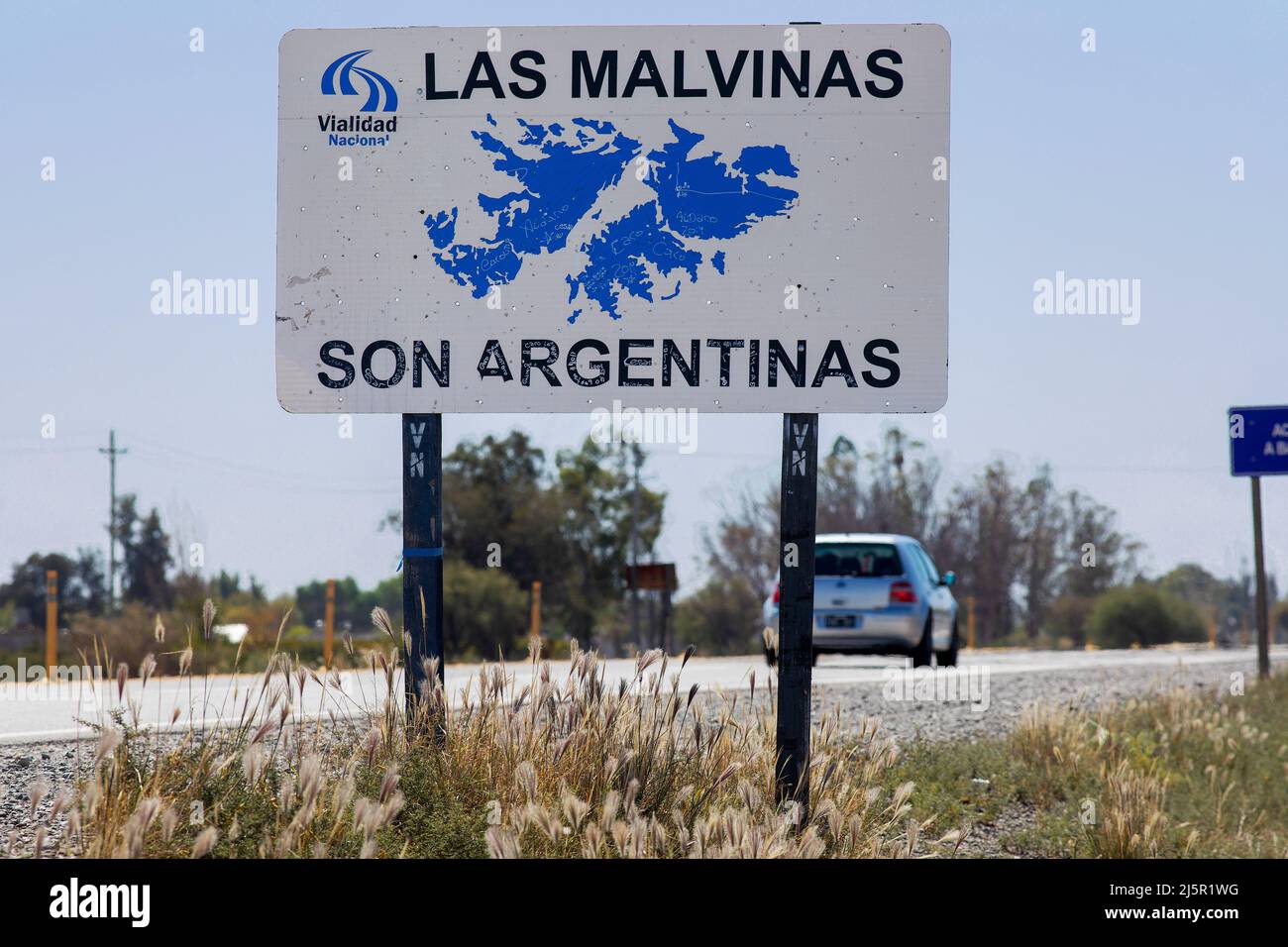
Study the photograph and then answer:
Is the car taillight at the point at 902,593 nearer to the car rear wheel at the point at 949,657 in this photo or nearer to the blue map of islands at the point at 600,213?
the car rear wheel at the point at 949,657

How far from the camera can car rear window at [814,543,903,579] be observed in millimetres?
18656

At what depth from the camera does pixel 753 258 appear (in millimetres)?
7148

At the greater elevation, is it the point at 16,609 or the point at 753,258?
the point at 753,258

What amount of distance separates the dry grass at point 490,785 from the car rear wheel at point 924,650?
38.6 ft

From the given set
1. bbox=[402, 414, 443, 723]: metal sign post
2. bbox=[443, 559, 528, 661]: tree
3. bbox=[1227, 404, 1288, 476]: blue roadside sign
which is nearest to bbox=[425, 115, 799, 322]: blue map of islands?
bbox=[402, 414, 443, 723]: metal sign post

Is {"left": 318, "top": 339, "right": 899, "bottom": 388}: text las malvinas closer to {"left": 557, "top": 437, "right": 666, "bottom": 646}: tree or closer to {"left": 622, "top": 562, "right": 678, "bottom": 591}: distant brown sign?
{"left": 622, "top": 562, "right": 678, "bottom": 591}: distant brown sign

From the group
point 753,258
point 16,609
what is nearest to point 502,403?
point 753,258

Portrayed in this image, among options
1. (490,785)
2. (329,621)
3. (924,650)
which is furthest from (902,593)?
(490,785)

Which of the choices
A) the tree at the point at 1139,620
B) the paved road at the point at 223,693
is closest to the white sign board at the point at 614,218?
the paved road at the point at 223,693

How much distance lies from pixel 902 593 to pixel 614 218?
12.2 meters

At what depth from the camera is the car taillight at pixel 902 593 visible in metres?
18.5
